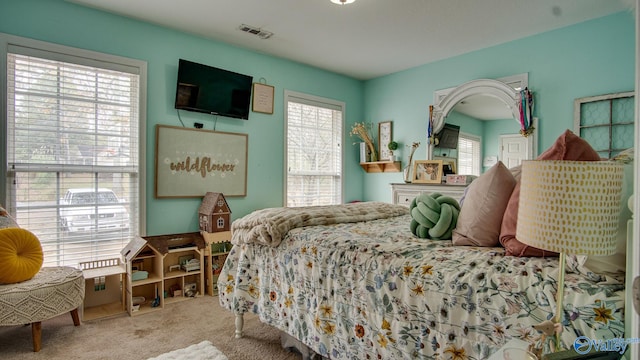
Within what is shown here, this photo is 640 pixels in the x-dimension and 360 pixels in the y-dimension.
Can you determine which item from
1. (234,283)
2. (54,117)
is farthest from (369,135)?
(54,117)

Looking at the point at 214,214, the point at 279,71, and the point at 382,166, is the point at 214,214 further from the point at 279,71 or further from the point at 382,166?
the point at 382,166

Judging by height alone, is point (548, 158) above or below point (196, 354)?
above

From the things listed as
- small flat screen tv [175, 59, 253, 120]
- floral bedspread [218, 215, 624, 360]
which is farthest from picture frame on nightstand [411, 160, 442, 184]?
small flat screen tv [175, 59, 253, 120]

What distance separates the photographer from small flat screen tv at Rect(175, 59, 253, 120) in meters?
3.34

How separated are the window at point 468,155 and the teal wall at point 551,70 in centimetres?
48

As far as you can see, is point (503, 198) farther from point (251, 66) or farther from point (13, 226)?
point (251, 66)

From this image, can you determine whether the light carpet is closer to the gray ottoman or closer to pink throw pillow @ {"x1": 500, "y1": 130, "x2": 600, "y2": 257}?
the gray ottoman

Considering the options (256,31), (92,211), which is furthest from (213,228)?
(256,31)

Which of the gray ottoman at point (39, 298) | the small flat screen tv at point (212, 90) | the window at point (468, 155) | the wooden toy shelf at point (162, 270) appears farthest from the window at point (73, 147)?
the window at point (468, 155)

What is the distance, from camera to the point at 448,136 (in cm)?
411

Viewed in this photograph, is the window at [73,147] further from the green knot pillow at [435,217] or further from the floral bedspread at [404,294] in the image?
the green knot pillow at [435,217]

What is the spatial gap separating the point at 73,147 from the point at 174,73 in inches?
43.5

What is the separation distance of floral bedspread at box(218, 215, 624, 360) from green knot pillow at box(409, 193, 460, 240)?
0.08 metres

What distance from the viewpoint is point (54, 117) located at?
276 centimetres
